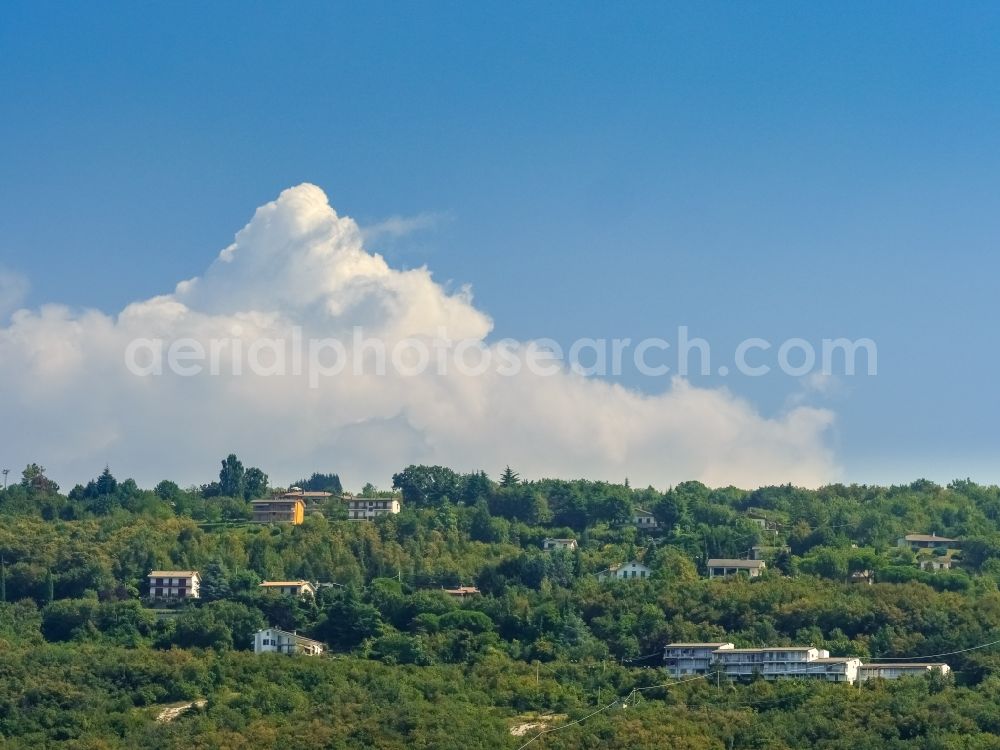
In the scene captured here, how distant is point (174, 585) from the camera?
231ft

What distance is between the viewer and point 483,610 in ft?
211

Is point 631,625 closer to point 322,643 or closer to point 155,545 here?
point 322,643

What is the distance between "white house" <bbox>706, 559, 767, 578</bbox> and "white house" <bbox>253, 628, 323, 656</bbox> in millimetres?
16092

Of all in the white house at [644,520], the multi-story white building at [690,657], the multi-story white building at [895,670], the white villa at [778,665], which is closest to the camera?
the multi-story white building at [895,670]

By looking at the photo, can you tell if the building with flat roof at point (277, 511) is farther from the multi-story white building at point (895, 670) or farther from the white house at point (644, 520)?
the multi-story white building at point (895, 670)

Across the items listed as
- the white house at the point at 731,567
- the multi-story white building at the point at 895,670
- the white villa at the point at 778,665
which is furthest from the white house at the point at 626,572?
the multi-story white building at the point at 895,670

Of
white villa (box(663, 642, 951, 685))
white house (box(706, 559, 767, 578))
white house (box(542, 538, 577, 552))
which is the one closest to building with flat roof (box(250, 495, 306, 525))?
white house (box(542, 538, 577, 552))

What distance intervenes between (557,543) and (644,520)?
531 cm

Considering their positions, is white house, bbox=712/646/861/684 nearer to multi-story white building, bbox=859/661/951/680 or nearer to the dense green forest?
multi-story white building, bbox=859/661/951/680

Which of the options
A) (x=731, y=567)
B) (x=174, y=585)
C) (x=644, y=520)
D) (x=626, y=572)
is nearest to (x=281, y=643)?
(x=174, y=585)

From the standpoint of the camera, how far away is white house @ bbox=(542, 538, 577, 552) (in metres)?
77.5

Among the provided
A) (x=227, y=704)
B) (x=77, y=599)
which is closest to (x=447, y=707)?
(x=227, y=704)

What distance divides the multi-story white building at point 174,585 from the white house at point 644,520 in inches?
787

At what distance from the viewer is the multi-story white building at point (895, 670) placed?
182 ft
